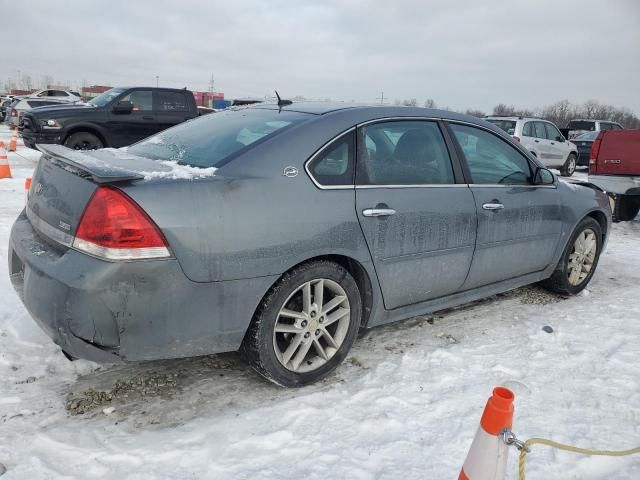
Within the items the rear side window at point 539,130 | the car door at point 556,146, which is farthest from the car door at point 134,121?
the car door at point 556,146

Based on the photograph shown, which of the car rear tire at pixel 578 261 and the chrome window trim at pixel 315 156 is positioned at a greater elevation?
the chrome window trim at pixel 315 156

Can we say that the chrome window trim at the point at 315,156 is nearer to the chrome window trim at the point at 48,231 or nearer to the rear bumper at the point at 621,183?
the chrome window trim at the point at 48,231

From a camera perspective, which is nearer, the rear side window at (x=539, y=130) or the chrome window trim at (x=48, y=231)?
the chrome window trim at (x=48, y=231)

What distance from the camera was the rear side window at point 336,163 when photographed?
9.21 feet

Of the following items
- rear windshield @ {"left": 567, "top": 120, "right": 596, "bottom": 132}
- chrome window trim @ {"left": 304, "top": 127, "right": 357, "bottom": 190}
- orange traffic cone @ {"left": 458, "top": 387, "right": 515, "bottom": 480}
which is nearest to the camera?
orange traffic cone @ {"left": 458, "top": 387, "right": 515, "bottom": 480}

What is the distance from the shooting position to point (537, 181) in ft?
13.3

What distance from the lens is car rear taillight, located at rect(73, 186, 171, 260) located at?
222cm

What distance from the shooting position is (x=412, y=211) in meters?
3.12

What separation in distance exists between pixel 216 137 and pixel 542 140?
13235mm

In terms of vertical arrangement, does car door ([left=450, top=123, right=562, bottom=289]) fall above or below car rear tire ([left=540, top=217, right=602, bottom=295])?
above

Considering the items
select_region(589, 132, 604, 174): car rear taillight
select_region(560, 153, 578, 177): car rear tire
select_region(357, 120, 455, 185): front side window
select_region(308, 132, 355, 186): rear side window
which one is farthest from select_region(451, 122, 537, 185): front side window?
select_region(560, 153, 578, 177): car rear tire

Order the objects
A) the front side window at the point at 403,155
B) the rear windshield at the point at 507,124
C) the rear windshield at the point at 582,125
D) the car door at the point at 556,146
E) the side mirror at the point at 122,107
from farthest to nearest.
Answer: the rear windshield at the point at 582,125 < the car door at the point at 556,146 < the rear windshield at the point at 507,124 < the side mirror at the point at 122,107 < the front side window at the point at 403,155

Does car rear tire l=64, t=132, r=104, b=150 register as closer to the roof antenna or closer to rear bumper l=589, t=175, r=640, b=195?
the roof antenna

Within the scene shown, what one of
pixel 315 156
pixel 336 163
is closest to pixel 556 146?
pixel 336 163
